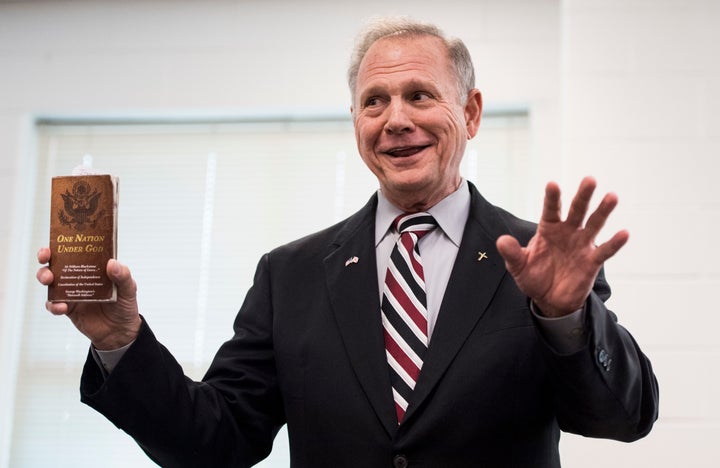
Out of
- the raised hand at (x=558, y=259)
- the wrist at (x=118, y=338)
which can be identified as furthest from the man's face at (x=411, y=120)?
the wrist at (x=118, y=338)

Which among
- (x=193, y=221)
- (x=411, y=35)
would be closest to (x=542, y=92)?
(x=193, y=221)

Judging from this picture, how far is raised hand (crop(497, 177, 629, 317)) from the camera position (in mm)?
1124

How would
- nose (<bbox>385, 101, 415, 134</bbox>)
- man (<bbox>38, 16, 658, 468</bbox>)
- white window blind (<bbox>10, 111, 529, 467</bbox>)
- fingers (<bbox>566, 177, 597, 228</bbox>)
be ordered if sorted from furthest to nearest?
white window blind (<bbox>10, 111, 529, 467</bbox>)
nose (<bbox>385, 101, 415, 134</bbox>)
man (<bbox>38, 16, 658, 468</bbox>)
fingers (<bbox>566, 177, 597, 228</bbox>)

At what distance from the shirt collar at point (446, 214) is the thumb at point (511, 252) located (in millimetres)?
386

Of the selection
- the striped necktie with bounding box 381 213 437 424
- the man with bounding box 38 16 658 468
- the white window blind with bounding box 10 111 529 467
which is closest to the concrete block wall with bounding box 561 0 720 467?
the white window blind with bounding box 10 111 529 467

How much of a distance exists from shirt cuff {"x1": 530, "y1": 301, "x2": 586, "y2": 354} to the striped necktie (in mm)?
274

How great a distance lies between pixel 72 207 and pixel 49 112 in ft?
7.67

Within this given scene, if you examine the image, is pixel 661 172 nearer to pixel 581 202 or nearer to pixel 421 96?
pixel 421 96

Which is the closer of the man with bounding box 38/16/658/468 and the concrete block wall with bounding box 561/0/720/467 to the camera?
the man with bounding box 38/16/658/468

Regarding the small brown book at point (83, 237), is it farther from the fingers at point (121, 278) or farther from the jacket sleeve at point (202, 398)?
the jacket sleeve at point (202, 398)

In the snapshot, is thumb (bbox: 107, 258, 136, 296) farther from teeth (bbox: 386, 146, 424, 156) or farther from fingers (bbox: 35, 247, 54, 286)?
teeth (bbox: 386, 146, 424, 156)

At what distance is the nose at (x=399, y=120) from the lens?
155 cm

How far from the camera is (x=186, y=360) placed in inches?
129

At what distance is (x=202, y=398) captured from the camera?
4.68 ft
